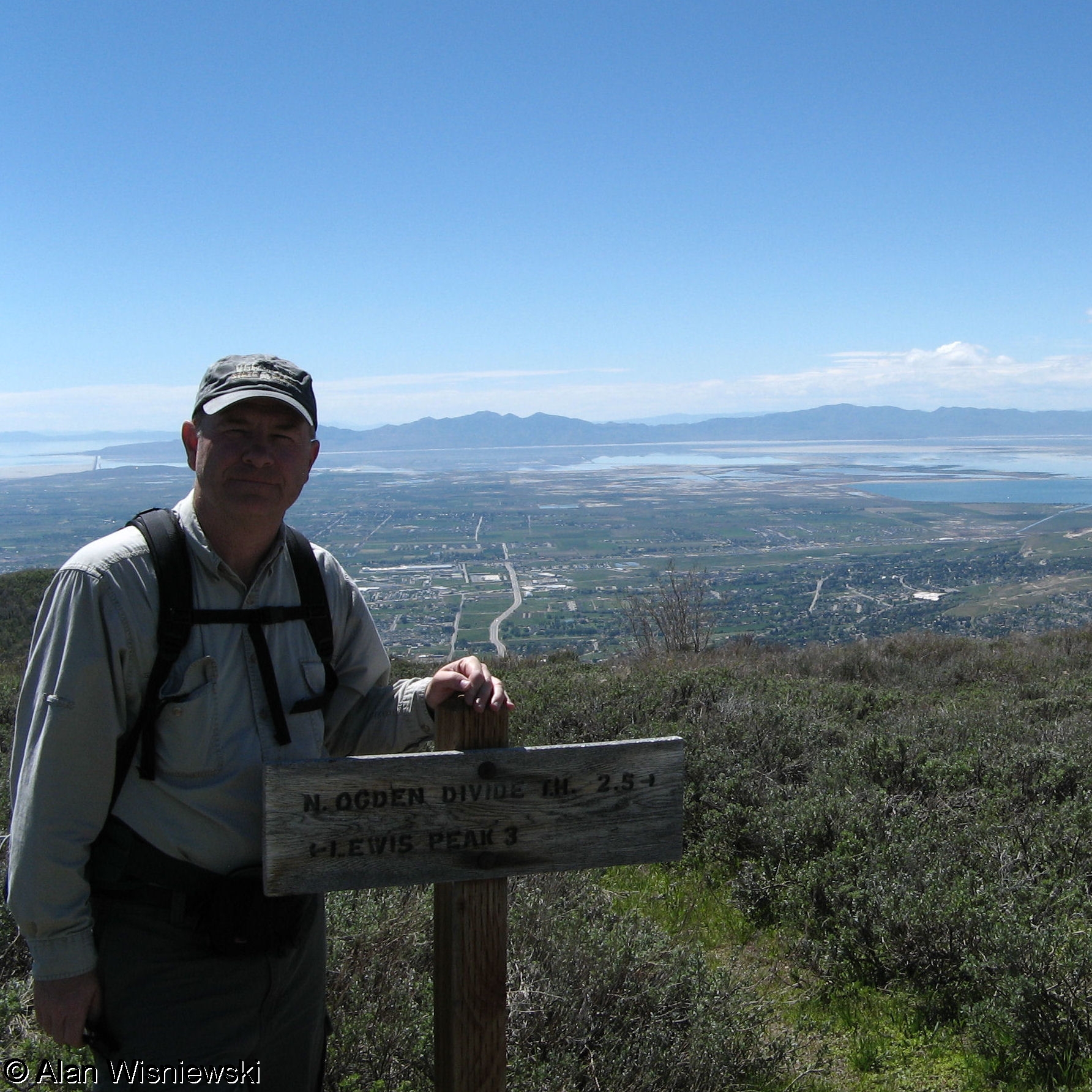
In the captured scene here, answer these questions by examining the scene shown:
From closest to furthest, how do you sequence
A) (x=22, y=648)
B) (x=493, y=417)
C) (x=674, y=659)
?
(x=674, y=659)
(x=22, y=648)
(x=493, y=417)

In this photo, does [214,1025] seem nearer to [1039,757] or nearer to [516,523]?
[1039,757]

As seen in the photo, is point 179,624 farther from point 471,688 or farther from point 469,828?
point 469,828

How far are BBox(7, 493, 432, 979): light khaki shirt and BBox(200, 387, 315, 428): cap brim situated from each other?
220 millimetres

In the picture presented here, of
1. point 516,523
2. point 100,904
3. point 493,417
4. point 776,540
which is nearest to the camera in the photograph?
point 100,904

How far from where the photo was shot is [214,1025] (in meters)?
1.71

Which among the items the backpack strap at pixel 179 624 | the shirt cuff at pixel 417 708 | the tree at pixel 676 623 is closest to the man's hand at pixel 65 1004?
the backpack strap at pixel 179 624

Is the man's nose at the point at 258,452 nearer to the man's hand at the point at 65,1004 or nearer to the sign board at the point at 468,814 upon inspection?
the sign board at the point at 468,814

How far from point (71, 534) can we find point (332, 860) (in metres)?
35.3

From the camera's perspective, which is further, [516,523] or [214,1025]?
[516,523]

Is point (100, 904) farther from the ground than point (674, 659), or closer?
farther from the ground

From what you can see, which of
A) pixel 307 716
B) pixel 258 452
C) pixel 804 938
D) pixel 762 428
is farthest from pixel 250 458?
pixel 762 428

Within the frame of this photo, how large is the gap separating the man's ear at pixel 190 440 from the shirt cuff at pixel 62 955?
3.15 ft

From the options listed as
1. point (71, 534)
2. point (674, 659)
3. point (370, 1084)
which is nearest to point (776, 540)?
point (71, 534)

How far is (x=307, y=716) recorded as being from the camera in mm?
1834
